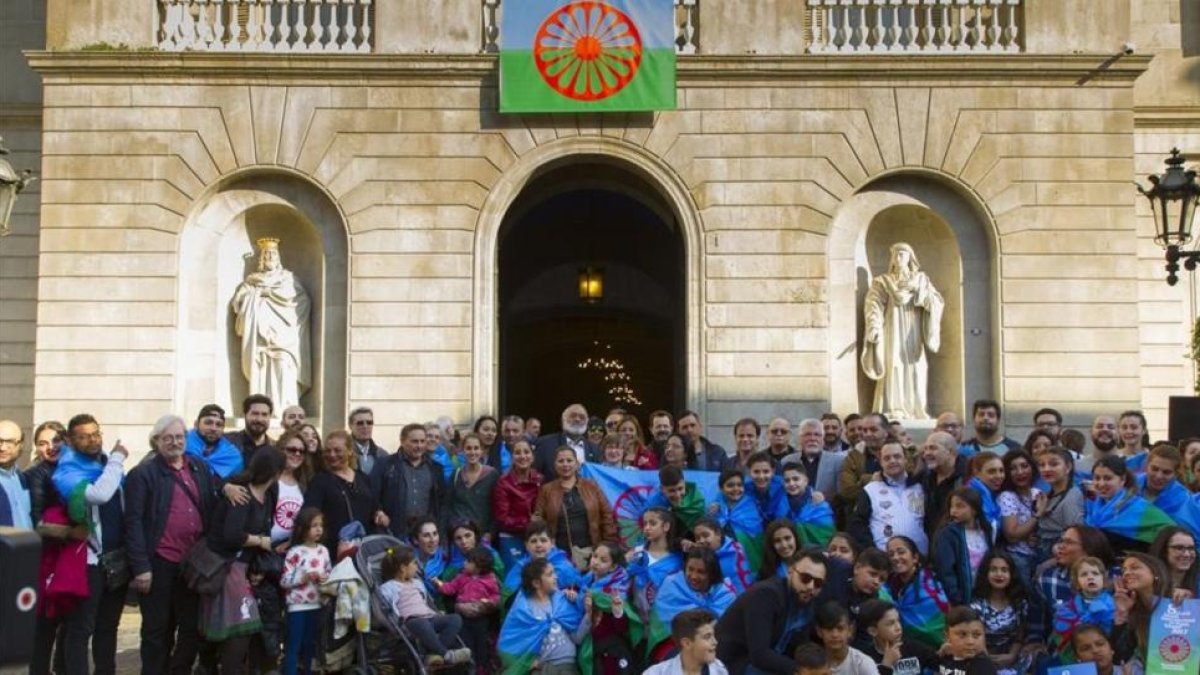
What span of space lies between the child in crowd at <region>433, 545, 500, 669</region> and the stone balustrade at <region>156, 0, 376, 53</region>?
825 centimetres

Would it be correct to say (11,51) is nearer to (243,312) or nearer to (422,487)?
(243,312)

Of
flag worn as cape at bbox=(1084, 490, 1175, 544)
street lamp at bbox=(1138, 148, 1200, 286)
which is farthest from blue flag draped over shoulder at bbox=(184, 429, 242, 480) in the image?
street lamp at bbox=(1138, 148, 1200, 286)

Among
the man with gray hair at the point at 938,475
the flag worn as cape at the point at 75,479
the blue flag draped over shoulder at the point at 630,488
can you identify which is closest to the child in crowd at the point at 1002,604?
the man with gray hair at the point at 938,475

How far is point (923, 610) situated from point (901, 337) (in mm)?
7586

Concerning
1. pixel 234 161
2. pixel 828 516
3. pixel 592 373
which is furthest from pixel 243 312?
pixel 592 373

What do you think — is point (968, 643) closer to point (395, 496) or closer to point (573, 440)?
point (395, 496)

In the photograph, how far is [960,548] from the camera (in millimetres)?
10234

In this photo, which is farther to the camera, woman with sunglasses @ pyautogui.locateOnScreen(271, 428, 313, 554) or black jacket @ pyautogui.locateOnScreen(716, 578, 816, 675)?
woman with sunglasses @ pyautogui.locateOnScreen(271, 428, 313, 554)

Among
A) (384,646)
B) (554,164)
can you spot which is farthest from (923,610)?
(554,164)

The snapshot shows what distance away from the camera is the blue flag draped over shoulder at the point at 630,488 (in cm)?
1207

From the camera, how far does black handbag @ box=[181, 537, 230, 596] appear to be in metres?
10.3

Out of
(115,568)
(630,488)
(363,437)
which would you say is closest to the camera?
(115,568)

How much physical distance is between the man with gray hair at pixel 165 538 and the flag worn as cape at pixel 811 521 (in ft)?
14.5

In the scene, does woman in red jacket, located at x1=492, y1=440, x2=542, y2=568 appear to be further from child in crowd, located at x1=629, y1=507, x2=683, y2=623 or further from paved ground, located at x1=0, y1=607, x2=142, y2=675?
paved ground, located at x1=0, y1=607, x2=142, y2=675
